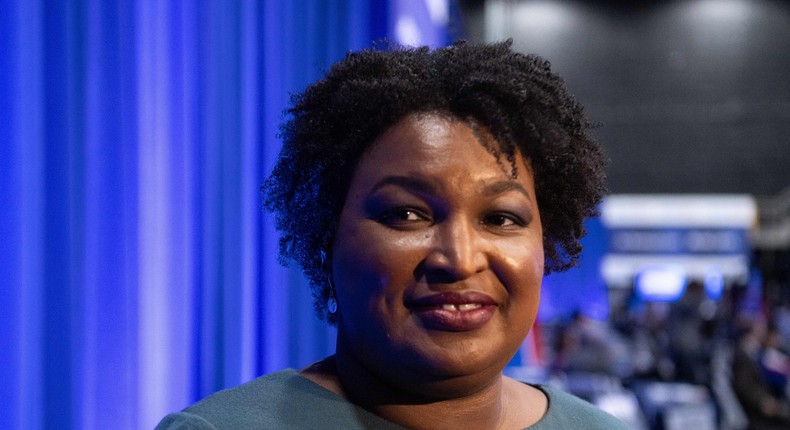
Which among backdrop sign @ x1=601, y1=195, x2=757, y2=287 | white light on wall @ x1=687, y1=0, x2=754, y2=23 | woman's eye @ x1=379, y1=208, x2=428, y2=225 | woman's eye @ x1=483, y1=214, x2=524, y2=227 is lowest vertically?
backdrop sign @ x1=601, y1=195, x2=757, y2=287

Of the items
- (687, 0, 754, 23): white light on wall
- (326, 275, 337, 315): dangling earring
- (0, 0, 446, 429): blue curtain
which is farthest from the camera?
(687, 0, 754, 23): white light on wall

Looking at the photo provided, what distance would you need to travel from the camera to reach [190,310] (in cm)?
155

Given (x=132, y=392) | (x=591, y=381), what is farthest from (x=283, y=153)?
(x=591, y=381)

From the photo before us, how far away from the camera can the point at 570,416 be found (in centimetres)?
151

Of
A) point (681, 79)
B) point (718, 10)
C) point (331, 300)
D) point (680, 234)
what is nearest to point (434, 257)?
point (331, 300)

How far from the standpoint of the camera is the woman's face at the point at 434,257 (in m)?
1.18

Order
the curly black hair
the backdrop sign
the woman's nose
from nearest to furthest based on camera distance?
1. the woman's nose
2. the curly black hair
3. the backdrop sign

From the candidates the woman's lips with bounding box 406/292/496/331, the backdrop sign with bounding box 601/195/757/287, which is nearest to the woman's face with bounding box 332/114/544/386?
the woman's lips with bounding box 406/292/496/331

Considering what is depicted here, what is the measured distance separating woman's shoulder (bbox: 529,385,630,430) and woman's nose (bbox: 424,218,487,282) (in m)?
0.40

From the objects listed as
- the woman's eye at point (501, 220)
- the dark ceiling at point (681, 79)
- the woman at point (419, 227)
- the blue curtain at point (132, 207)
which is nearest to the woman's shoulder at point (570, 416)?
the woman at point (419, 227)

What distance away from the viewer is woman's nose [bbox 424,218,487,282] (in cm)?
116

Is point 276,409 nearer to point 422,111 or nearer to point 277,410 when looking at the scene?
point 277,410

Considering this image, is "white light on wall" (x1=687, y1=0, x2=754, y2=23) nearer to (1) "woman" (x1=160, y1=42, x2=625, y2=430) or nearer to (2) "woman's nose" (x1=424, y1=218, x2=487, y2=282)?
(1) "woman" (x1=160, y1=42, x2=625, y2=430)

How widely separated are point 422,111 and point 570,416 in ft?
2.11
